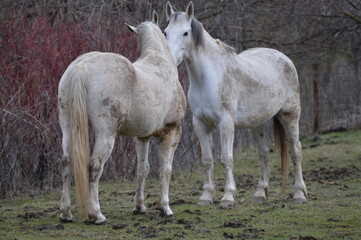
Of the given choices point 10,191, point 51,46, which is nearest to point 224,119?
point 10,191

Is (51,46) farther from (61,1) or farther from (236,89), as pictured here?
(236,89)

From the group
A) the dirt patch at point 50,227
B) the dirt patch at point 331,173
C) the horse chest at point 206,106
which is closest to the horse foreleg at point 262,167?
the horse chest at point 206,106

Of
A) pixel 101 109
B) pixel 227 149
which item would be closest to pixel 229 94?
pixel 227 149

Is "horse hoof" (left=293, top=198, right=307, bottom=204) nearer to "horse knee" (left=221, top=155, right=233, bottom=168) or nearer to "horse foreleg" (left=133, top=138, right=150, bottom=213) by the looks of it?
"horse knee" (left=221, top=155, right=233, bottom=168)

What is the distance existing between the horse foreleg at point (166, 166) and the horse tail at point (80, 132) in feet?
3.66

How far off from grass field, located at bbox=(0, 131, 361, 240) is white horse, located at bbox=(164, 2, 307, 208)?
0.46 metres

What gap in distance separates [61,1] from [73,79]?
23.5ft

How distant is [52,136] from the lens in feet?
28.4

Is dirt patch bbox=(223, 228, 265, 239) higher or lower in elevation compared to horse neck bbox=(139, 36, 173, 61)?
lower

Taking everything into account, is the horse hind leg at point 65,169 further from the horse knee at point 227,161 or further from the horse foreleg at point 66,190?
the horse knee at point 227,161

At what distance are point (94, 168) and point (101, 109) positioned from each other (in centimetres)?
50

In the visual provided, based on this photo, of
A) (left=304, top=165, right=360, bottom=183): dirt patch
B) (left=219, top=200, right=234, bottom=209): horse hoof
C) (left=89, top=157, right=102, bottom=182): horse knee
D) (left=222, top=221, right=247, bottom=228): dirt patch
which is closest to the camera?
(left=89, top=157, right=102, bottom=182): horse knee

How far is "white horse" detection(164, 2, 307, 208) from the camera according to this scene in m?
7.10

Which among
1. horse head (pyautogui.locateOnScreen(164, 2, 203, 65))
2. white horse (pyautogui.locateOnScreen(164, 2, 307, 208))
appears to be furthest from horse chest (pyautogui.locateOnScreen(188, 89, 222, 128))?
horse head (pyautogui.locateOnScreen(164, 2, 203, 65))
